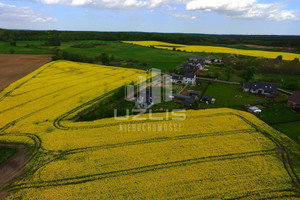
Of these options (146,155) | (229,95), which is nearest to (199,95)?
(229,95)

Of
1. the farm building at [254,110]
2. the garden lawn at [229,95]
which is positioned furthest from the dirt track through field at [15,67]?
the farm building at [254,110]

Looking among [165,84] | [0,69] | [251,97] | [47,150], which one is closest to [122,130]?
[47,150]

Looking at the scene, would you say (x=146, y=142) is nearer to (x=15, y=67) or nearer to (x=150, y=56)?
(x=15, y=67)

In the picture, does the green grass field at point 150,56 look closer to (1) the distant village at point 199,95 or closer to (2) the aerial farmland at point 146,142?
(1) the distant village at point 199,95

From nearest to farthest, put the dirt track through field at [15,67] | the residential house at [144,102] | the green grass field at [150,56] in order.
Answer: the residential house at [144,102] < the dirt track through field at [15,67] < the green grass field at [150,56]

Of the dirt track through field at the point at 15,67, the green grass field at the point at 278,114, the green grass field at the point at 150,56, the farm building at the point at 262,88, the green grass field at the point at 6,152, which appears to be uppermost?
the green grass field at the point at 150,56

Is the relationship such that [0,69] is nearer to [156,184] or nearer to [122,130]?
[122,130]

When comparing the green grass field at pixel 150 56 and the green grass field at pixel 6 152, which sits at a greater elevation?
the green grass field at pixel 150 56

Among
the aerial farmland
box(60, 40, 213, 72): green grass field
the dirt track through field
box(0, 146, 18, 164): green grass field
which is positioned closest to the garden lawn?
the aerial farmland
